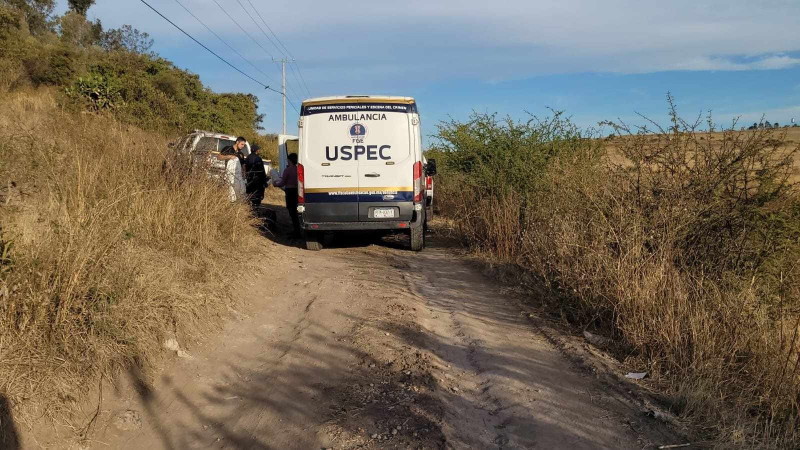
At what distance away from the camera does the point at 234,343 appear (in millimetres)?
5465

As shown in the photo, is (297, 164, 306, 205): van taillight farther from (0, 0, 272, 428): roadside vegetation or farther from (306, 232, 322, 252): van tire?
(0, 0, 272, 428): roadside vegetation

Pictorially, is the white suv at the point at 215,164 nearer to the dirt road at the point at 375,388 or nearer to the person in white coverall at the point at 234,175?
the person in white coverall at the point at 234,175

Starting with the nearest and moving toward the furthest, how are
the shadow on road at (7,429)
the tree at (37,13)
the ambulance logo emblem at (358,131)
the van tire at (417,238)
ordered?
the shadow on road at (7,429)
the ambulance logo emblem at (358,131)
the van tire at (417,238)
the tree at (37,13)

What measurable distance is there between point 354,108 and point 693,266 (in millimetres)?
5801

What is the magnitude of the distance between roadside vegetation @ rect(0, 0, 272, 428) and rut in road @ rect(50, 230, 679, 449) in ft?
1.25

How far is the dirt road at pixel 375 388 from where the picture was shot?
12.4 ft

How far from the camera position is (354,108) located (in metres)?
9.67

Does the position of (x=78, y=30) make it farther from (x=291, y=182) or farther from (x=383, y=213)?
(x=383, y=213)

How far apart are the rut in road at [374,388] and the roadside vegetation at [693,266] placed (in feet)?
2.00

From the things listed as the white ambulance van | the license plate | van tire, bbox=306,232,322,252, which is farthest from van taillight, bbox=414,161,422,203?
van tire, bbox=306,232,322,252

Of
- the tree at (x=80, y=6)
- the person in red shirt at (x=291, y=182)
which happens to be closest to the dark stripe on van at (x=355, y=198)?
the person in red shirt at (x=291, y=182)

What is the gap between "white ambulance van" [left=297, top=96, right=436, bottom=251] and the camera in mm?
9680

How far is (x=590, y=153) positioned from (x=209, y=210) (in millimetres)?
6043

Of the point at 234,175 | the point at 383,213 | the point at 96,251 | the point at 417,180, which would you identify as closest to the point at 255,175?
the point at 234,175
